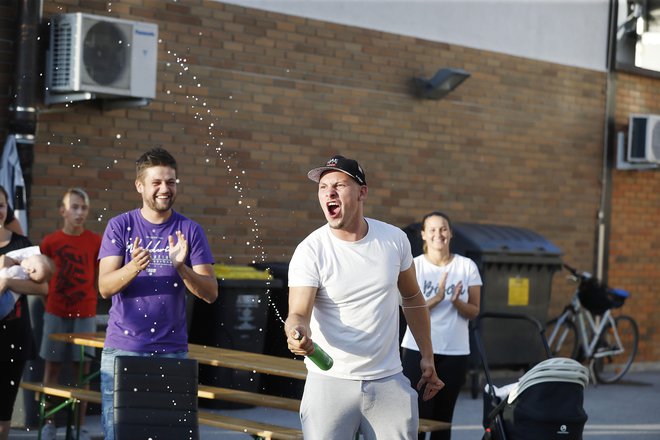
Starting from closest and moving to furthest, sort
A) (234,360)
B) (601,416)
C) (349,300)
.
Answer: (349,300) → (234,360) → (601,416)

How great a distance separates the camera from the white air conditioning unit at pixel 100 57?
32.8ft

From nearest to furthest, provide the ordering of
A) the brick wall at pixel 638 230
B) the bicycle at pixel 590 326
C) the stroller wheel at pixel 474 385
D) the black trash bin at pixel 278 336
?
the black trash bin at pixel 278 336, the stroller wheel at pixel 474 385, the bicycle at pixel 590 326, the brick wall at pixel 638 230

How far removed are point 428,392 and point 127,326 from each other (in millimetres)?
1612

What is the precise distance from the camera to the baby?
714 cm

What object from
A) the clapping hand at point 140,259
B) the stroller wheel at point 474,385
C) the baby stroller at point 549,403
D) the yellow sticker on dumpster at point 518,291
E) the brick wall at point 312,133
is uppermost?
the brick wall at point 312,133

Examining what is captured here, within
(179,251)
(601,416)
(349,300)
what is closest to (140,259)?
(179,251)

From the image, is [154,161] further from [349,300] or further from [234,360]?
[234,360]

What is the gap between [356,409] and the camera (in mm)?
5207

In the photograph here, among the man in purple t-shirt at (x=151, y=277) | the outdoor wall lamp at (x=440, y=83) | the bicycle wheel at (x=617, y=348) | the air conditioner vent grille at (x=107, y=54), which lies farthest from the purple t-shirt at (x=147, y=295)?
the bicycle wheel at (x=617, y=348)

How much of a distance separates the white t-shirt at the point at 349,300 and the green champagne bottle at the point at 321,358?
13 cm

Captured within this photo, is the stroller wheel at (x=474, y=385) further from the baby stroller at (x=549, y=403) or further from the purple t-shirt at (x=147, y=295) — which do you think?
the purple t-shirt at (x=147, y=295)

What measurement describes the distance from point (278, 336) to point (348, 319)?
6.04m

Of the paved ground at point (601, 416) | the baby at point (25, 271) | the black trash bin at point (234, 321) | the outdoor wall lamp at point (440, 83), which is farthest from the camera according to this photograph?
the outdoor wall lamp at point (440, 83)

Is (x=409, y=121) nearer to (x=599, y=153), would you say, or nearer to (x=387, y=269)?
(x=599, y=153)
